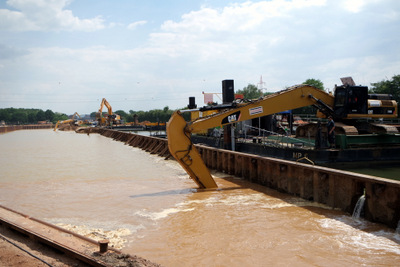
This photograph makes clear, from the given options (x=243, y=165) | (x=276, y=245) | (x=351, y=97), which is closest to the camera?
(x=276, y=245)

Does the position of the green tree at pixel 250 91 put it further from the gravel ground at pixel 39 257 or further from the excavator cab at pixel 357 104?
the gravel ground at pixel 39 257

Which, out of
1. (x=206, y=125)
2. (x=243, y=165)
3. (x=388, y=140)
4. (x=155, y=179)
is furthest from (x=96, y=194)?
(x=388, y=140)

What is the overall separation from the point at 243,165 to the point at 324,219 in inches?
235

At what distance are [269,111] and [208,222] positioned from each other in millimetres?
6872

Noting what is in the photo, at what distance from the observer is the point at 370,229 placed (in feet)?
25.7

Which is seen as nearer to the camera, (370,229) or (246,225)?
(370,229)

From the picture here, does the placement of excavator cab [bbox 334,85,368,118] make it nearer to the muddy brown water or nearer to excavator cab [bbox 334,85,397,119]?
excavator cab [bbox 334,85,397,119]

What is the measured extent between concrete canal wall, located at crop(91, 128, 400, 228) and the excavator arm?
188 cm

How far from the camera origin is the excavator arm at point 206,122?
11602 millimetres

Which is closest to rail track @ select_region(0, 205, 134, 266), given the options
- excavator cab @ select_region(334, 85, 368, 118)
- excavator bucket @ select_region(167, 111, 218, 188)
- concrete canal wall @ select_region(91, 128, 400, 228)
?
excavator bucket @ select_region(167, 111, 218, 188)

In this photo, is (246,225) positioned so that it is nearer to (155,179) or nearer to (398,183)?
(398,183)

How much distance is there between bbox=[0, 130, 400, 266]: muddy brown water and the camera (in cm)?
659

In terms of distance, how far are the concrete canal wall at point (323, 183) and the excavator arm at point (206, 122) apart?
6.17 ft

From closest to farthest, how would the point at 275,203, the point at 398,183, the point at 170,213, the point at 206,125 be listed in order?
the point at 398,183 → the point at 170,213 → the point at 275,203 → the point at 206,125
